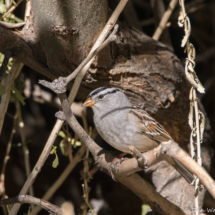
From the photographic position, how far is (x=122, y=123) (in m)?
1.46

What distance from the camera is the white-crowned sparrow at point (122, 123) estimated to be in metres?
1.44

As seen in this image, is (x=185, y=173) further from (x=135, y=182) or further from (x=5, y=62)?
(x=5, y=62)

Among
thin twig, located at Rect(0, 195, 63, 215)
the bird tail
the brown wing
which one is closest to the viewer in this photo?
thin twig, located at Rect(0, 195, 63, 215)

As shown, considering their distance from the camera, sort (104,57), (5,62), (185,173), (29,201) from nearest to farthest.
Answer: (29,201) < (5,62) < (104,57) < (185,173)

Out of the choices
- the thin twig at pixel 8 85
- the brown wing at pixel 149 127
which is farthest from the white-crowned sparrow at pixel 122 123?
→ the thin twig at pixel 8 85

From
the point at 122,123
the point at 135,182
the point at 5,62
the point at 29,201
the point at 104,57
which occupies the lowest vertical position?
the point at 29,201

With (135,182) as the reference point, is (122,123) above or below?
above

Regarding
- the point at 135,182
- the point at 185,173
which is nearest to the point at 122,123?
the point at 135,182

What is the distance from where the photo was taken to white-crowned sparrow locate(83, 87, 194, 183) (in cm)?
144

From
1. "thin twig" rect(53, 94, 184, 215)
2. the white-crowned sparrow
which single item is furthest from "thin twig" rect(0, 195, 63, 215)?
the white-crowned sparrow

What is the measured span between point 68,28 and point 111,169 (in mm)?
697

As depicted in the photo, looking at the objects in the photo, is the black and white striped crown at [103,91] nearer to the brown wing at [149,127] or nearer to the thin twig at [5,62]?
the brown wing at [149,127]

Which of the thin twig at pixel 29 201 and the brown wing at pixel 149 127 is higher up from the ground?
the brown wing at pixel 149 127

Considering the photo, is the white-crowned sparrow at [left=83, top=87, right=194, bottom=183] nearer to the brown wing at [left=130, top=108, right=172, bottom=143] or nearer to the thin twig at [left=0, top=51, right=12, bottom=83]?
the brown wing at [left=130, top=108, right=172, bottom=143]
